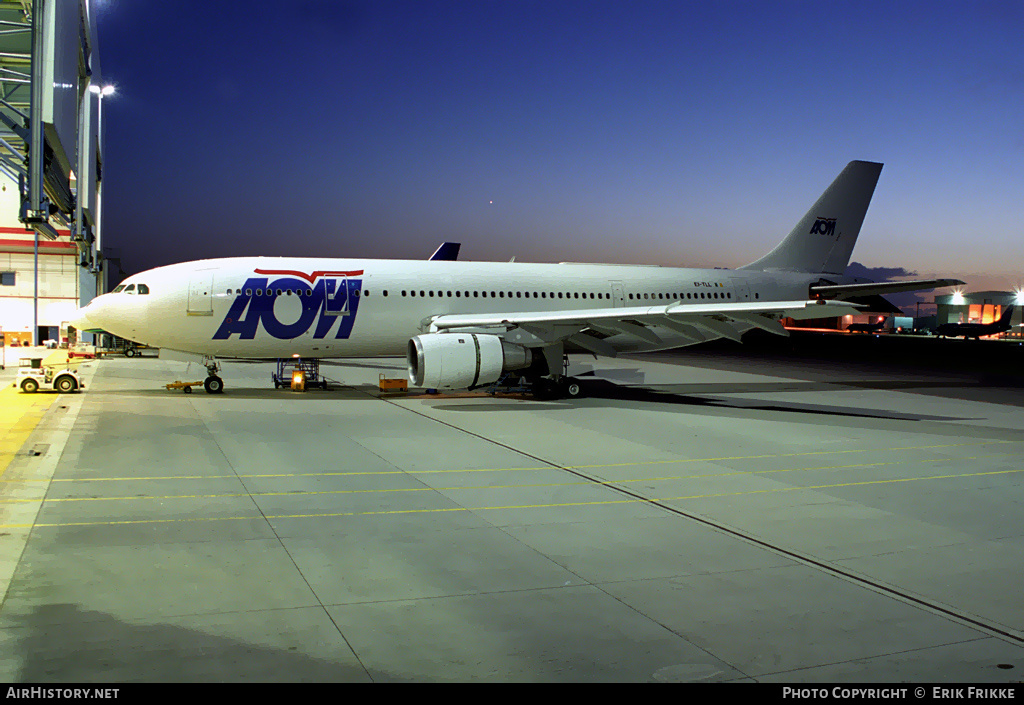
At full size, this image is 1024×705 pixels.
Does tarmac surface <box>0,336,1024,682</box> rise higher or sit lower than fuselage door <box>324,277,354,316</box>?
lower

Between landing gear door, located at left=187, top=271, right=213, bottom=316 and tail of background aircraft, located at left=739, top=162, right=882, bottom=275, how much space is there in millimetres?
17971

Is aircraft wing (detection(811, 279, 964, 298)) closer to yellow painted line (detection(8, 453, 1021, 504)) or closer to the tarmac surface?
the tarmac surface

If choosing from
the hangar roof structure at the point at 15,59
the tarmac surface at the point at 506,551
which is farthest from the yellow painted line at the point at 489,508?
the hangar roof structure at the point at 15,59

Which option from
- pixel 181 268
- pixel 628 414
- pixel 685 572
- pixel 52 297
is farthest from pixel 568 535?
pixel 52 297

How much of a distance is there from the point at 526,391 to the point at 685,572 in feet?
52.4

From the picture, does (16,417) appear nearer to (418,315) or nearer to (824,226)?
(418,315)

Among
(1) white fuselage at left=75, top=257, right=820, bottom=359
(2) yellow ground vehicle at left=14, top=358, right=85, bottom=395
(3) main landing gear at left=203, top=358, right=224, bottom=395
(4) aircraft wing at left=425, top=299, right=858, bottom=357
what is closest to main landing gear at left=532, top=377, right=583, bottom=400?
(4) aircraft wing at left=425, top=299, right=858, bottom=357

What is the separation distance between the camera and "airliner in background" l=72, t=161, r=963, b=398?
1886cm

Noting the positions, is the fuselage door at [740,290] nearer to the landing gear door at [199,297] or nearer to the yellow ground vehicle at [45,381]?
the landing gear door at [199,297]

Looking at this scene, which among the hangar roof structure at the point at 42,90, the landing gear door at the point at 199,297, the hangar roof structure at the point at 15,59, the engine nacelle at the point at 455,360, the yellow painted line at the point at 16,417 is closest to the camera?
the yellow painted line at the point at 16,417

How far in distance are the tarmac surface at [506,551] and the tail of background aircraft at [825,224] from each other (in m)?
12.5

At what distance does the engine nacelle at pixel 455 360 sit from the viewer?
59.3ft

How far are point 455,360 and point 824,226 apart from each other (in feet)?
54.3
